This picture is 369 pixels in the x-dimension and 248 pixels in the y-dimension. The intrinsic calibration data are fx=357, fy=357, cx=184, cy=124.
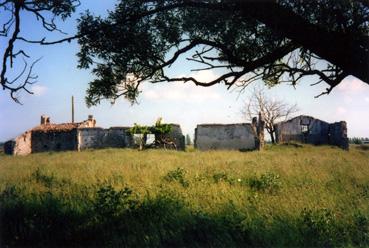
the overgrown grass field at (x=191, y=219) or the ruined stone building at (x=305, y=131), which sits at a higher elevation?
the ruined stone building at (x=305, y=131)

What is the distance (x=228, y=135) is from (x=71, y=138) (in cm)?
2096

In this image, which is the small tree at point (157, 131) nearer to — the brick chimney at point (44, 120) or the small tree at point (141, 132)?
the small tree at point (141, 132)

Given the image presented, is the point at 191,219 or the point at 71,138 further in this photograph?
the point at 71,138

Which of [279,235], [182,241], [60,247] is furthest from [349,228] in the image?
[60,247]

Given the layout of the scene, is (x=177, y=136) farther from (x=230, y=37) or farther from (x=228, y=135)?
(x=230, y=37)

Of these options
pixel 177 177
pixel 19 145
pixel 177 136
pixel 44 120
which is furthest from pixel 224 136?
pixel 177 177

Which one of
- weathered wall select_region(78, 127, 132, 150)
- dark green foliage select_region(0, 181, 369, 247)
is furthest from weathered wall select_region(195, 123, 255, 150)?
dark green foliage select_region(0, 181, 369, 247)

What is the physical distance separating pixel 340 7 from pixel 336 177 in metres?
6.60

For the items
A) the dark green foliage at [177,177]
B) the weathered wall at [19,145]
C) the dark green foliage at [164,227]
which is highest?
the weathered wall at [19,145]

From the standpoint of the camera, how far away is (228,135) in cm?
4094

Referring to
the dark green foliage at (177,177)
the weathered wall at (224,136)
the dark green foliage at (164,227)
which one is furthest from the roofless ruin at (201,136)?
the dark green foliage at (164,227)

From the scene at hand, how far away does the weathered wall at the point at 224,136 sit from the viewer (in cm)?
4006

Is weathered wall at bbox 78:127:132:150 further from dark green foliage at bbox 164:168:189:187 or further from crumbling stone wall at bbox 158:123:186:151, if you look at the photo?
dark green foliage at bbox 164:168:189:187

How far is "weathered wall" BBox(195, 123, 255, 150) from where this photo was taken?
4006 cm
